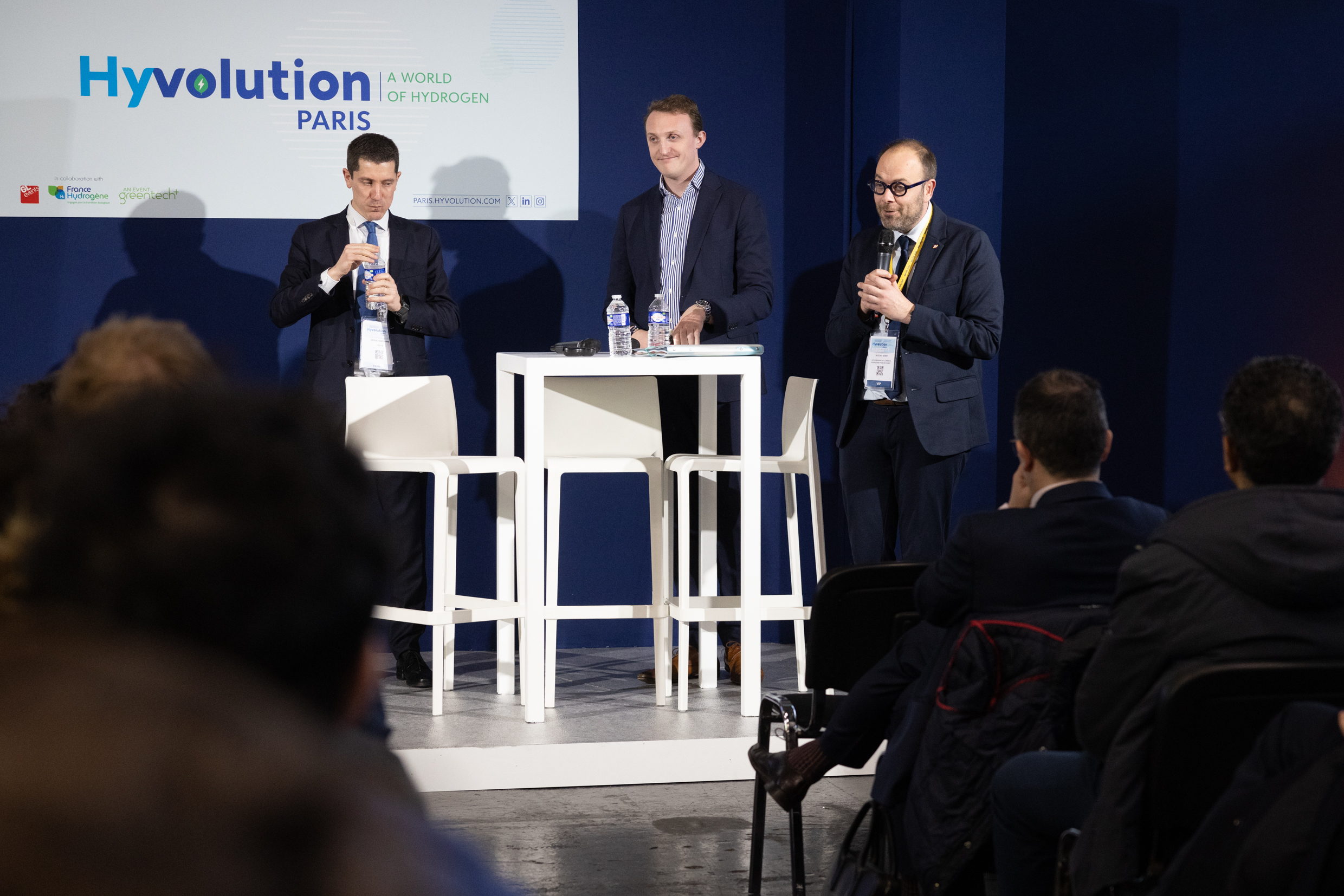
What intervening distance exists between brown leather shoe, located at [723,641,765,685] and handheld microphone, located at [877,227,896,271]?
4.52 ft

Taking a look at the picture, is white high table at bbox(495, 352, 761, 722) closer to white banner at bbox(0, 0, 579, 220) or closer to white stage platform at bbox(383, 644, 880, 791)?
white stage platform at bbox(383, 644, 880, 791)

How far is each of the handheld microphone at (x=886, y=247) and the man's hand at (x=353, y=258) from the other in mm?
1617

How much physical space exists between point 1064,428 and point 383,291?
8.75ft

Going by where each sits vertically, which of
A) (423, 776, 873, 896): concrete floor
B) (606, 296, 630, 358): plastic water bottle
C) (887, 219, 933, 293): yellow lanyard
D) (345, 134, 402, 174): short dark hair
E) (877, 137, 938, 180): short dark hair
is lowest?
(423, 776, 873, 896): concrete floor

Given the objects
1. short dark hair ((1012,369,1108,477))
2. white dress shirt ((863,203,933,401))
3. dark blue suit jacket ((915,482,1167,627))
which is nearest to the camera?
dark blue suit jacket ((915,482,1167,627))

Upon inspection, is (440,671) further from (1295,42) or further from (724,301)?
(1295,42)

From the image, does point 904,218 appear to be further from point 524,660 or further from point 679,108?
point 524,660

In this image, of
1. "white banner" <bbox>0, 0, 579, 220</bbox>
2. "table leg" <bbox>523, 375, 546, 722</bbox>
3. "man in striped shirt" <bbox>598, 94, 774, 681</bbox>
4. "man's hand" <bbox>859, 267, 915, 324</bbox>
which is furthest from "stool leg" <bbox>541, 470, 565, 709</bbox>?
"white banner" <bbox>0, 0, 579, 220</bbox>

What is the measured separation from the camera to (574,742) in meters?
3.93

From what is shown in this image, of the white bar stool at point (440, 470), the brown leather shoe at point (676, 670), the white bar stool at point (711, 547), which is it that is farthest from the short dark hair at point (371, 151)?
the brown leather shoe at point (676, 670)

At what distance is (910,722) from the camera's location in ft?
7.41

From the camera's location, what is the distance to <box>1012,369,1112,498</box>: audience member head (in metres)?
2.36

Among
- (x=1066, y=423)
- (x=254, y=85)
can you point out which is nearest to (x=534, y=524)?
(x=1066, y=423)

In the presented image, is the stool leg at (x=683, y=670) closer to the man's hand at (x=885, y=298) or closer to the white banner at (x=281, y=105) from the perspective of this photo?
the man's hand at (x=885, y=298)
